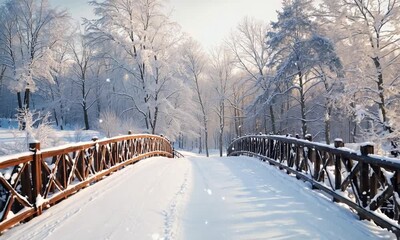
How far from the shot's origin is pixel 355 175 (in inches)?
223

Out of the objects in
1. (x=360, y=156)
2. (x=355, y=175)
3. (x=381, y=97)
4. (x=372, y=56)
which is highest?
(x=372, y=56)

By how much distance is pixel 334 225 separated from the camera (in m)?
5.11

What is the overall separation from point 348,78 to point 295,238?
13292 mm

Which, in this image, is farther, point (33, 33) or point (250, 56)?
point (250, 56)

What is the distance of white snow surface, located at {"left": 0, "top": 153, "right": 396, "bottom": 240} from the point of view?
15.9 ft

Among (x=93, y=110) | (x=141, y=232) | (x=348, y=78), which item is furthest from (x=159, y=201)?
(x=93, y=110)

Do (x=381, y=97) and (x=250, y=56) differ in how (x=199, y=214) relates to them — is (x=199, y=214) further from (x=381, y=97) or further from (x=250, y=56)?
(x=250, y=56)

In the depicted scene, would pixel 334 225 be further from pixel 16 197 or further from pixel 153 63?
pixel 153 63

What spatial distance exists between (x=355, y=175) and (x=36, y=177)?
576 centimetres

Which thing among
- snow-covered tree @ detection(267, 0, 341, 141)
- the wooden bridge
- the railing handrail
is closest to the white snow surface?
the wooden bridge

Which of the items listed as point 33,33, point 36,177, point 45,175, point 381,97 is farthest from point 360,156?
point 33,33

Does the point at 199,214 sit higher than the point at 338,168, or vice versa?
the point at 338,168

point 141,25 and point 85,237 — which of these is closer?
point 85,237

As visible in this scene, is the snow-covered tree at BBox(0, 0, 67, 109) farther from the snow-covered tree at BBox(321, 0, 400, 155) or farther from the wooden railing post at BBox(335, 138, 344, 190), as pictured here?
the wooden railing post at BBox(335, 138, 344, 190)
